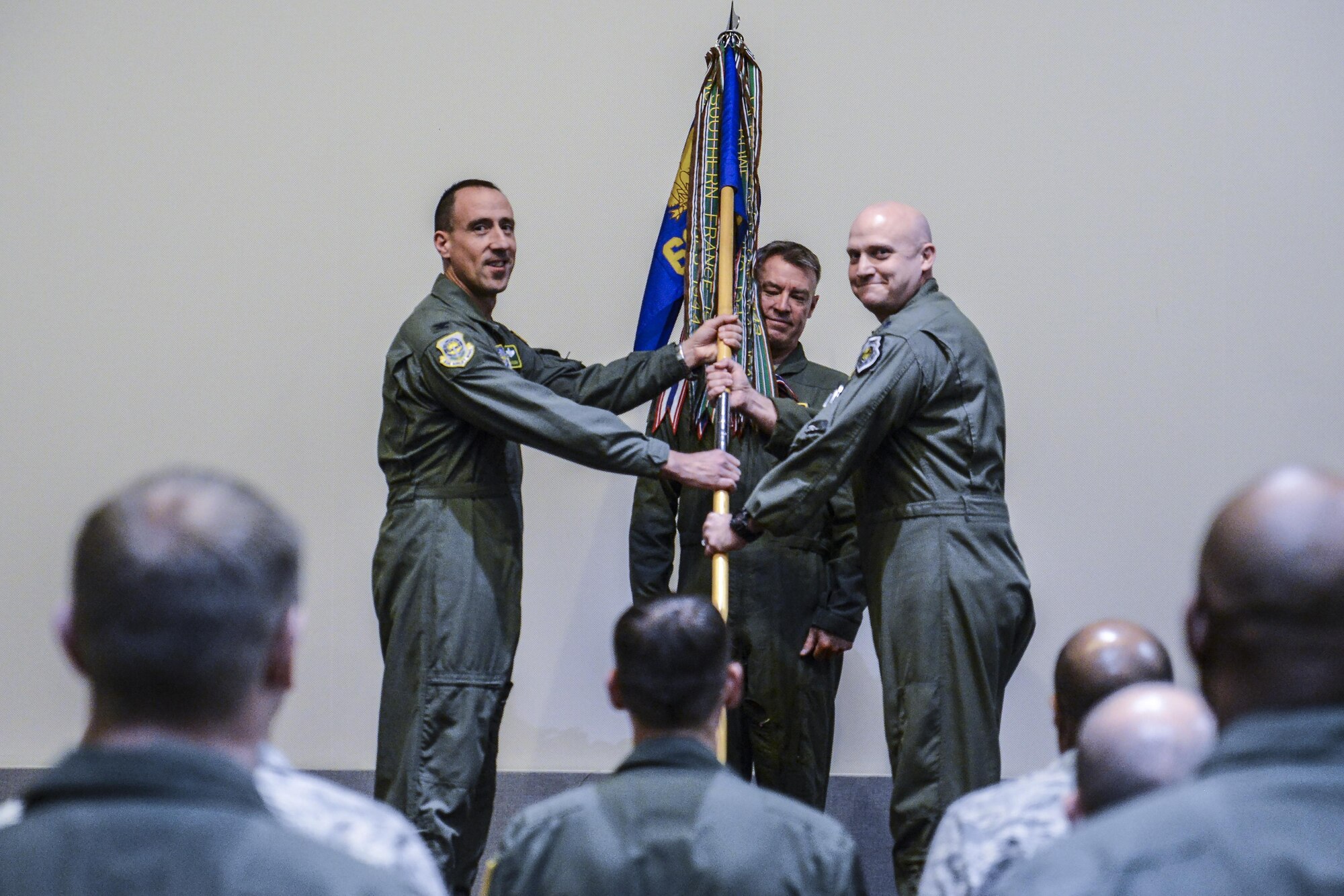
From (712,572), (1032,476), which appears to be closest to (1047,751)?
(1032,476)

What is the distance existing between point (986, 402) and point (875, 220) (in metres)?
0.55

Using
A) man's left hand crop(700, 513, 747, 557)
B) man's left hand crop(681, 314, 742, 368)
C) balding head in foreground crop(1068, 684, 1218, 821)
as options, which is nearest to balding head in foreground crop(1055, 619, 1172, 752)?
balding head in foreground crop(1068, 684, 1218, 821)

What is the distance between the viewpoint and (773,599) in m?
3.79

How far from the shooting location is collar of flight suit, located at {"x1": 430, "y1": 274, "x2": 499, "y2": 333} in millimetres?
3719

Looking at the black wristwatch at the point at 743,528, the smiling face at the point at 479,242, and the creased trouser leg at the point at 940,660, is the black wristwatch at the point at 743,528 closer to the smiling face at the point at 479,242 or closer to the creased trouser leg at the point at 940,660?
the creased trouser leg at the point at 940,660

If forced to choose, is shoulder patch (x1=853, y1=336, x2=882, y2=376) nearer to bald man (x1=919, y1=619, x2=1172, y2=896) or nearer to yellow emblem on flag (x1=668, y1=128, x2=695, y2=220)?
yellow emblem on flag (x1=668, y1=128, x2=695, y2=220)

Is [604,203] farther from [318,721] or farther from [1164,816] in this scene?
[1164,816]

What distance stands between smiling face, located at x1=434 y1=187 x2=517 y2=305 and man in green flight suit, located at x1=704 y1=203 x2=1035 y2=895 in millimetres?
971

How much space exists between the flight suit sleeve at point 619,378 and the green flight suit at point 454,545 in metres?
0.22

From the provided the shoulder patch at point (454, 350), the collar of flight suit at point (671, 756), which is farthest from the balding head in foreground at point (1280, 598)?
the shoulder patch at point (454, 350)

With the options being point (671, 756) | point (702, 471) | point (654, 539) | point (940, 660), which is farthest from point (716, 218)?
point (671, 756)

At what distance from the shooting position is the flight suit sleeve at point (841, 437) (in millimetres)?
3270

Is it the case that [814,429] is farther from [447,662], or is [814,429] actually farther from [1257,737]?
[1257,737]

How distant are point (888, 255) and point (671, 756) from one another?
1983mm
